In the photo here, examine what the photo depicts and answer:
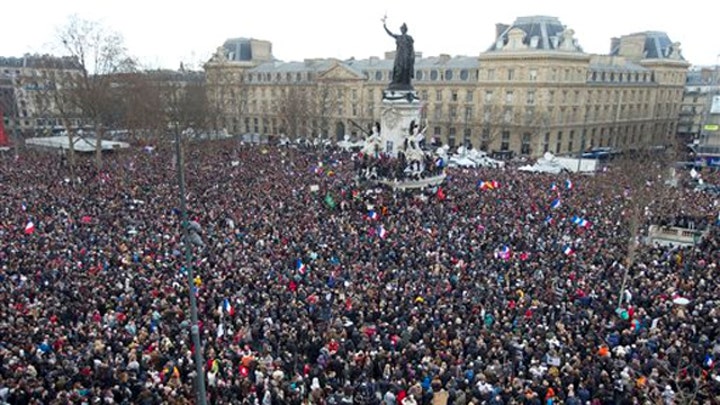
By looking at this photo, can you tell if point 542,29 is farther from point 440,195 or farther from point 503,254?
point 503,254

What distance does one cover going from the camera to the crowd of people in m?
13.6

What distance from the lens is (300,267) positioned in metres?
21.7

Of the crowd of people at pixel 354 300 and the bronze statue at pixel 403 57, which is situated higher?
the bronze statue at pixel 403 57

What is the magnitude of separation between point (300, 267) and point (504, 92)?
52941 millimetres

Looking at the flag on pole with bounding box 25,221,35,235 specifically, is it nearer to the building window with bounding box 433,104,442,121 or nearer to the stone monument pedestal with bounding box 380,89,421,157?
the stone monument pedestal with bounding box 380,89,421,157

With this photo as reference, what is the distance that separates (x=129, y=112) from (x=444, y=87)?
3867cm

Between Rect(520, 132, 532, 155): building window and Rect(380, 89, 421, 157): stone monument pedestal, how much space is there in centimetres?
3307

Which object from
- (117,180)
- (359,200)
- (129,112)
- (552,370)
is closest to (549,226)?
(359,200)

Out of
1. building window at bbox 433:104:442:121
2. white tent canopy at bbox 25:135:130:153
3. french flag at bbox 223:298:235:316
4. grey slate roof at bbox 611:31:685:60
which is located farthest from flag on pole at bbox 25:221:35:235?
grey slate roof at bbox 611:31:685:60

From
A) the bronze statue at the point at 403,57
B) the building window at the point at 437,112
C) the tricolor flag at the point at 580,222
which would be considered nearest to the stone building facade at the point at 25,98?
the bronze statue at the point at 403,57

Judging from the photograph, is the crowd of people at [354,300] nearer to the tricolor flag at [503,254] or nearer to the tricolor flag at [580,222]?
→ the tricolor flag at [503,254]

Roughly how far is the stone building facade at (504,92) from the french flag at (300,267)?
138 feet

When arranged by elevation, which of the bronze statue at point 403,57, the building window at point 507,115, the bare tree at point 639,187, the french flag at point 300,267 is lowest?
the french flag at point 300,267

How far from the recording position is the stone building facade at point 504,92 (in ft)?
217
